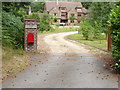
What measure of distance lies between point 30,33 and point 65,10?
39.8 metres

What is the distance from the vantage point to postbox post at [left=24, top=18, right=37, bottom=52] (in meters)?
11.4

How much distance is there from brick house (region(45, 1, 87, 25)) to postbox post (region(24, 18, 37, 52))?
114 feet

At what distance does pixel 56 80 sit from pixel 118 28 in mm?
2848

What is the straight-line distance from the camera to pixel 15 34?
1142cm

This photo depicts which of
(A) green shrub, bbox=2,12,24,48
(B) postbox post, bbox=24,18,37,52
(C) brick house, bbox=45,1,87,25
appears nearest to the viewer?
(A) green shrub, bbox=2,12,24,48

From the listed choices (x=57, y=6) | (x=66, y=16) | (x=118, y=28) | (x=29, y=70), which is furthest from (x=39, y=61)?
(x=66, y=16)

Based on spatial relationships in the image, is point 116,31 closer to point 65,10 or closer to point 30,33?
point 30,33

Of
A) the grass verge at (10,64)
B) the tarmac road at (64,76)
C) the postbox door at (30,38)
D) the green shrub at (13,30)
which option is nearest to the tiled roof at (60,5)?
the green shrub at (13,30)

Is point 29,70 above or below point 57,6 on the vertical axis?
below

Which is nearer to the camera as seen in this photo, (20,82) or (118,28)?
(20,82)

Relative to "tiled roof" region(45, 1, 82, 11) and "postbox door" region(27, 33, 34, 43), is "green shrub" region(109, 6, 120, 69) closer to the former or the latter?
"postbox door" region(27, 33, 34, 43)

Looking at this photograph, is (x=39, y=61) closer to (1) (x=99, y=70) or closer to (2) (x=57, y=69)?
(2) (x=57, y=69)

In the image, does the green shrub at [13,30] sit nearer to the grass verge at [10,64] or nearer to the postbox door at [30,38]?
the postbox door at [30,38]

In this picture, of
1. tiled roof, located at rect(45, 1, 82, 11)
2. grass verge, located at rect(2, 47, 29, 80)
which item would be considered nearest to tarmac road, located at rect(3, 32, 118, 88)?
grass verge, located at rect(2, 47, 29, 80)
